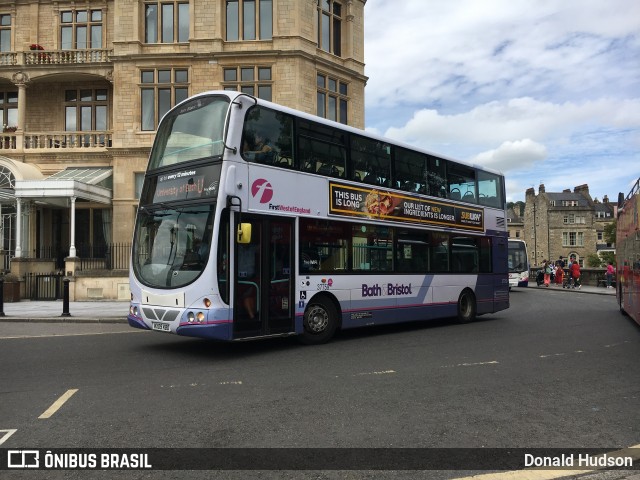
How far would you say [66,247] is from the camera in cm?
2527

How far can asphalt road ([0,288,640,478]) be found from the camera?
14.9 ft

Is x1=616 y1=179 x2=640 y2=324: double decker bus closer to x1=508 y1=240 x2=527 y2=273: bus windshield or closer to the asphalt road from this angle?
the asphalt road

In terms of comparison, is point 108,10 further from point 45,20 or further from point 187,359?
point 187,359

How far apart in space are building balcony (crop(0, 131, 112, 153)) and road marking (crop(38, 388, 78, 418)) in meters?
21.0

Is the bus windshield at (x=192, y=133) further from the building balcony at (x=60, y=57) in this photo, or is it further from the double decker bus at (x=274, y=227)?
the building balcony at (x=60, y=57)

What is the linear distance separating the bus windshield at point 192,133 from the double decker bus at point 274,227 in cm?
3

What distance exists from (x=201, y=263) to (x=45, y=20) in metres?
23.9

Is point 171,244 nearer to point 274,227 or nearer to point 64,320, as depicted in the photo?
point 274,227

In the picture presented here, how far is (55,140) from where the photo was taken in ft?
82.7

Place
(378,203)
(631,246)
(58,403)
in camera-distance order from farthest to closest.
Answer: (631,246) → (378,203) → (58,403)

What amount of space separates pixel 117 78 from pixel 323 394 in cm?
2234

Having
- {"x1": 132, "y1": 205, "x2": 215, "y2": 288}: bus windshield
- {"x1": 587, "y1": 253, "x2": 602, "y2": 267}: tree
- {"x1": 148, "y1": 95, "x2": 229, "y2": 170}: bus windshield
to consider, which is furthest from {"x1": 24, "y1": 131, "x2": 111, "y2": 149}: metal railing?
{"x1": 587, "y1": 253, "x2": 602, "y2": 267}: tree

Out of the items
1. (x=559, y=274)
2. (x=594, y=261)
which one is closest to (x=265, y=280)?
(x=559, y=274)

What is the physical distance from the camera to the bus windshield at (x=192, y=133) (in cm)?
855
